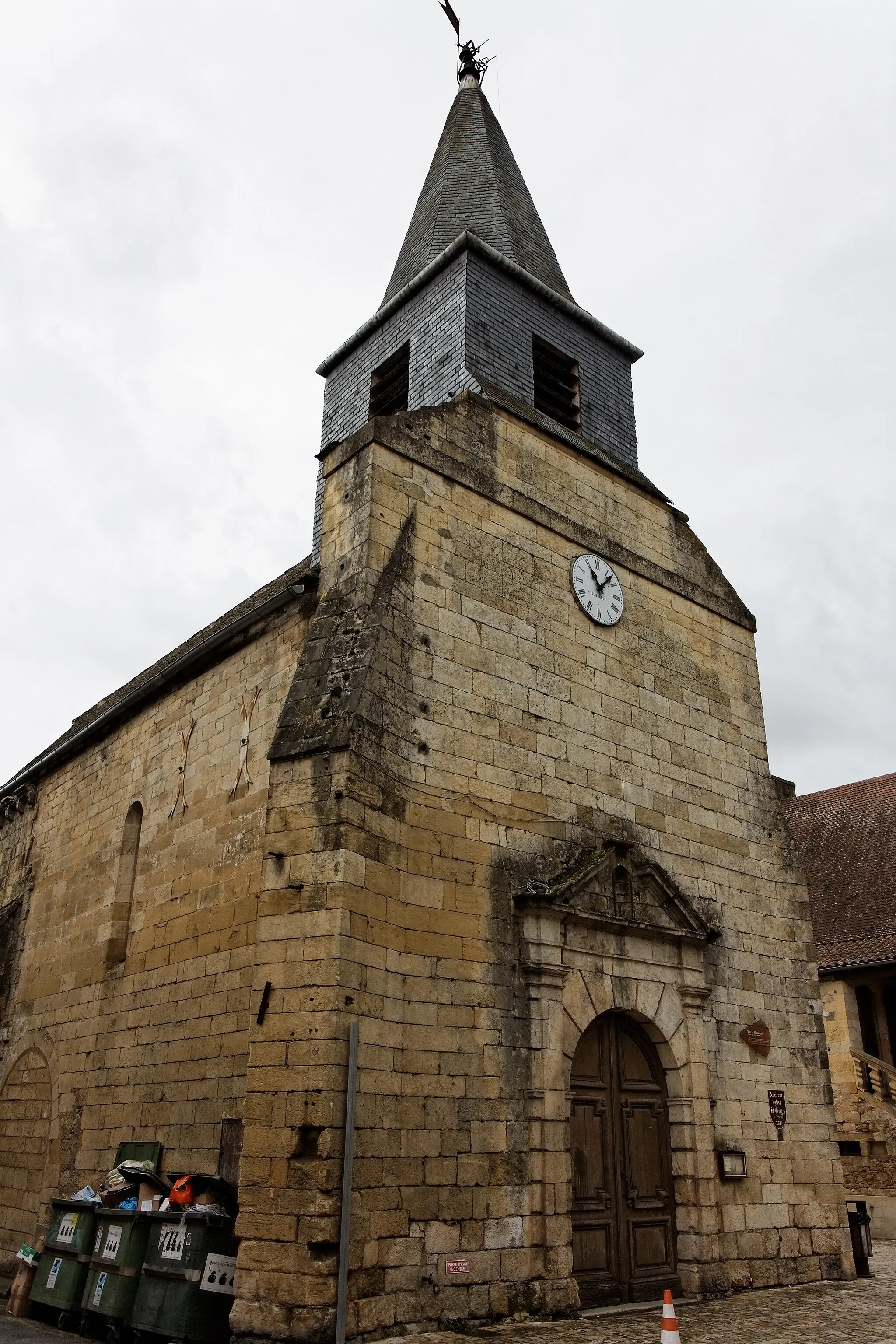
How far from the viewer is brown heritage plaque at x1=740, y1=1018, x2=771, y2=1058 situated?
9.82m

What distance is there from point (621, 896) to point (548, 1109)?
1.99m

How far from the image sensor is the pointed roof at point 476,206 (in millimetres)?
13648

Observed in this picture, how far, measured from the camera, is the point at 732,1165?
904 cm

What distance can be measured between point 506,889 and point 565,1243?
2516 mm

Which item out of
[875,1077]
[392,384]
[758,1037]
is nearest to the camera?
[758,1037]

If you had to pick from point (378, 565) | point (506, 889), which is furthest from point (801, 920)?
point (378, 565)

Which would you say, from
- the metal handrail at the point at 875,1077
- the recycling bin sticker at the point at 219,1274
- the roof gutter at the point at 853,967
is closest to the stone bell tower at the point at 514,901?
the recycling bin sticker at the point at 219,1274

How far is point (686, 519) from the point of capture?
479 inches

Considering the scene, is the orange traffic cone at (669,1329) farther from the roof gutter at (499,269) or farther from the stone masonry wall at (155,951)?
the roof gutter at (499,269)

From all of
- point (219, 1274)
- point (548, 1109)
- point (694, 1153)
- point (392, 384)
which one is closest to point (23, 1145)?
point (219, 1274)

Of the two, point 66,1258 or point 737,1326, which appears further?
point 66,1258

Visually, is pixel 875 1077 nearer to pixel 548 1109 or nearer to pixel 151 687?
pixel 548 1109

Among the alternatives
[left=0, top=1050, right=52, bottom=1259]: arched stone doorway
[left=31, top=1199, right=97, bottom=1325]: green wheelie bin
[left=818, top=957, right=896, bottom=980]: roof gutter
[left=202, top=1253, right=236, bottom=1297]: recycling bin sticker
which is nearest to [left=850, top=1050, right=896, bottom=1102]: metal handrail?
[left=818, top=957, right=896, bottom=980]: roof gutter

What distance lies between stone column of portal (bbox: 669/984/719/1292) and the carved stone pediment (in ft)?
1.72
